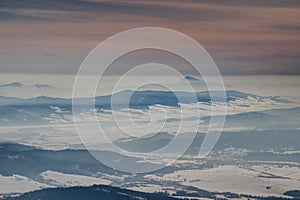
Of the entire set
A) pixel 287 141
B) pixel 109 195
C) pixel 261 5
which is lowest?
pixel 109 195

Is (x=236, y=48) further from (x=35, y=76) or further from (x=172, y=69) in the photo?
(x=35, y=76)

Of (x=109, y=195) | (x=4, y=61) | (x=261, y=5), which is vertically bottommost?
(x=109, y=195)

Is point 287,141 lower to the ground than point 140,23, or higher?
lower

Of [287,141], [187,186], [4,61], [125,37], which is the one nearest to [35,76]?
[4,61]

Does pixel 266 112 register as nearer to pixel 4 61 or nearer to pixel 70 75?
pixel 70 75

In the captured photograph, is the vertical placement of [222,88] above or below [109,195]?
above

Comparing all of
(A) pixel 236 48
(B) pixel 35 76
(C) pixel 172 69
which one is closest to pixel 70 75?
(B) pixel 35 76
